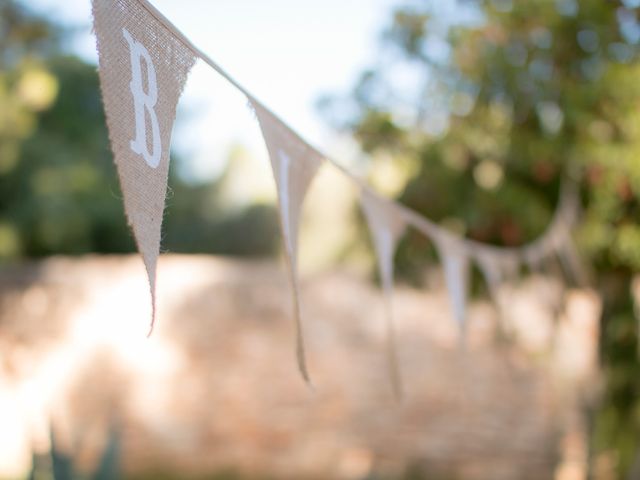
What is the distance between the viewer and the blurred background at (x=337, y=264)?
363 centimetres

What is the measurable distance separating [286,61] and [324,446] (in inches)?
143

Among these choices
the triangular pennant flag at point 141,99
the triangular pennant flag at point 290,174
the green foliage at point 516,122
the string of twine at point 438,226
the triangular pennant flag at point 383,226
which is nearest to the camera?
the triangular pennant flag at point 141,99

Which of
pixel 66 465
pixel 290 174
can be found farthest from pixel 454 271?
pixel 66 465

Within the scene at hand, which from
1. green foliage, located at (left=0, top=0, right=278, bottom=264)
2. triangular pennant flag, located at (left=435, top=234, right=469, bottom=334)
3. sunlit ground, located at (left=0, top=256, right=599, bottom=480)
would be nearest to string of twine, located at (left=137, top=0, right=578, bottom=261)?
triangular pennant flag, located at (left=435, top=234, right=469, bottom=334)

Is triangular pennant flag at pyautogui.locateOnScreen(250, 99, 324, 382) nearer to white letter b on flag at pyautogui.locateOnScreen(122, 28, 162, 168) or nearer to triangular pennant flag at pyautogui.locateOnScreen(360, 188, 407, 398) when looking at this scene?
white letter b on flag at pyautogui.locateOnScreen(122, 28, 162, 168)

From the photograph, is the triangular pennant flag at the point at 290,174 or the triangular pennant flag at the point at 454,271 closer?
the triangular pennant flag at the point at 290,174

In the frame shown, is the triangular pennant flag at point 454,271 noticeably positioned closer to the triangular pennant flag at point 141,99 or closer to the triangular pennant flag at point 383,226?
the triangular pennant flag at point 383,226

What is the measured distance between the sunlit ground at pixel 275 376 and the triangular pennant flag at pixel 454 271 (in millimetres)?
4902

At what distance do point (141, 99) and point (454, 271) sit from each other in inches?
58.4

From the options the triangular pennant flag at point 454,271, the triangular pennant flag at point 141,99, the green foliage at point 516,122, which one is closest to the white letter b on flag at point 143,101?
the triangular pennant flag at point 141,99

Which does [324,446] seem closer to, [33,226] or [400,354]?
[400,354]

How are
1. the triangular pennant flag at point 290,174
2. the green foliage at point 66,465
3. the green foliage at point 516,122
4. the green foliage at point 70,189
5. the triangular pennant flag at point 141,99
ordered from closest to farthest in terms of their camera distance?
the triangular pennant flag at point 141,99, the triangular pennant flag at point 290,174, the green foliage at point 66,465, the green foliage at point 516,122, the green foliage at point 70,189

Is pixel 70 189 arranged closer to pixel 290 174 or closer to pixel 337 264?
pixel 337 264

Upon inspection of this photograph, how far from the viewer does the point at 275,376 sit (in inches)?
295
